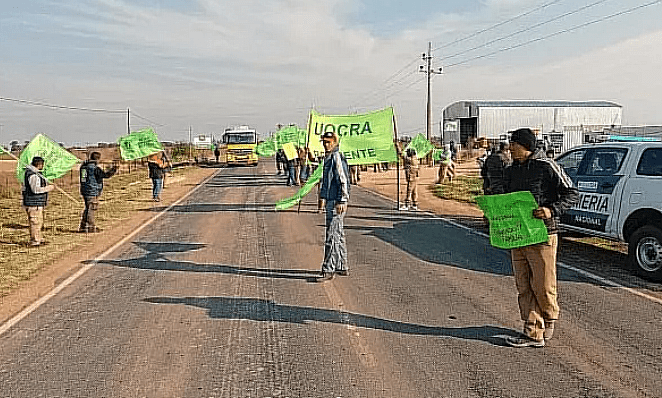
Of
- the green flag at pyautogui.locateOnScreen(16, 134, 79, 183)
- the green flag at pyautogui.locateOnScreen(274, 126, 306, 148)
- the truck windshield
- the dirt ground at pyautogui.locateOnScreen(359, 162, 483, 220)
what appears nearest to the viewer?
the green flag at pyautogui.locateOnScreen(16, 134, 79, 183)

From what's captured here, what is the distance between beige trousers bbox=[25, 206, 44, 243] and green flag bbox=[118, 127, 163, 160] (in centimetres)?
984

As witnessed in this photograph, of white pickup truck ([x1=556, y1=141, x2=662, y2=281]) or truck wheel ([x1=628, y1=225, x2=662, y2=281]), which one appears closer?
truck wheel ([x1=628, y1=225, x2=662, y2=281])

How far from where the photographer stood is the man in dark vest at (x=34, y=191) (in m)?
12.3

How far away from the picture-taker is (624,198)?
380 inches

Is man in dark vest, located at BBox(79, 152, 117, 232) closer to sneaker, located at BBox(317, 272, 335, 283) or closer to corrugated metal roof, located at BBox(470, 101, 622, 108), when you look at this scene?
sneaker, located at BBox(317, 272, 335, 283)

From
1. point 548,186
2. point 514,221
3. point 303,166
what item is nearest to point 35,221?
point 514,221

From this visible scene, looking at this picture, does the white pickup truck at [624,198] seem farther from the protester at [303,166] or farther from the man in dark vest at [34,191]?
the protester at [303,166]

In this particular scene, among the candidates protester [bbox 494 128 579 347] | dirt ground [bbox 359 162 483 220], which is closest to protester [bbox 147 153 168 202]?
dirt ground [bbox 359 162 483 220]

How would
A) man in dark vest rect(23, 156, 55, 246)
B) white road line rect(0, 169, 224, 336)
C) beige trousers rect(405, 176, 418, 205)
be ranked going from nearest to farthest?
1. white road line rect(0, 169, 224, 336)
2. man in dark vest rect(23, 156, 55, 246)
3. beige trousers rect(405, 176, 418, 205)

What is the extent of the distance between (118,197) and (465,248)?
16.0m

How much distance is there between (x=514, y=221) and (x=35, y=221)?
9.48 metres

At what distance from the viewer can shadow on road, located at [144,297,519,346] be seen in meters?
6.49

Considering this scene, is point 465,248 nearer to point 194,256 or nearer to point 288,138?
point 194,256

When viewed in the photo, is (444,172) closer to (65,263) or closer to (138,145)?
(138,145)
